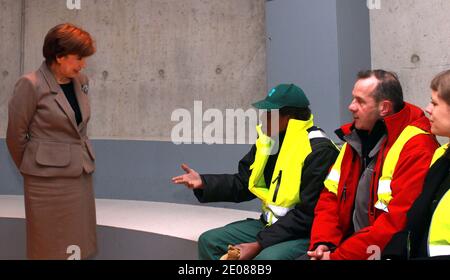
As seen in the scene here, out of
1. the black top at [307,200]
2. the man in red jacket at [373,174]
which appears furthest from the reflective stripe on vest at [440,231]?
the black top at [307,200]

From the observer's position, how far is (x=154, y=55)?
15.3ft

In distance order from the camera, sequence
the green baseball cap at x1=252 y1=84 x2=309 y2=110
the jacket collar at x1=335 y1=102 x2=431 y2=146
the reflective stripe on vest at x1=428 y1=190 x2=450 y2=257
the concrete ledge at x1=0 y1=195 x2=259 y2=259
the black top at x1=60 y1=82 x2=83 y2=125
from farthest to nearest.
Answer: the concrete ledge at x1=0 y1=195 x2=259 y2=259 < the black top at x1=60 y1=82 x2=83 y2=125 < the green baseball cap at x1=252 y1=84 x2=309 y2=110 < the jacket collar at x1=335 y1=102 x2=431 y2=146 < the reflective stripe on vest at x1=428 y1=190 x2=450 y2=257

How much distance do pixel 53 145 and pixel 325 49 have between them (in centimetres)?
187

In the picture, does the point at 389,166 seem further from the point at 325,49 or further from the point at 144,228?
the point at 325,49

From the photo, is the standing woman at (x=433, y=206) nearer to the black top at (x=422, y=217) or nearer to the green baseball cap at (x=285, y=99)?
the black top at (x=422, y=217)

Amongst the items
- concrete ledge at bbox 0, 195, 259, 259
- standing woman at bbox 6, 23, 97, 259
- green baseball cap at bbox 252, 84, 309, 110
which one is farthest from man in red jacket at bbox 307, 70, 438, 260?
standing woman at bbox 6, 23, 97, 259

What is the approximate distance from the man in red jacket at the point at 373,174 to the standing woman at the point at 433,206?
0.07 metres

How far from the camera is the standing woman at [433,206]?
1463mm

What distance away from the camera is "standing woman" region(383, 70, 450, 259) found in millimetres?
1463

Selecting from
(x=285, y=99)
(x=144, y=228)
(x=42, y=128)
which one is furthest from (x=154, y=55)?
(x=285, y=99)

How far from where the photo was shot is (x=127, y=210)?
11.7ft

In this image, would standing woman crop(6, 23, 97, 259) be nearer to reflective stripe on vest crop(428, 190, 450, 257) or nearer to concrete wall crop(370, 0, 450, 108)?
reflective stripe on vest crop(428, 190, 450, 257)

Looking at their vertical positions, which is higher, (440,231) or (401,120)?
(401,120)
